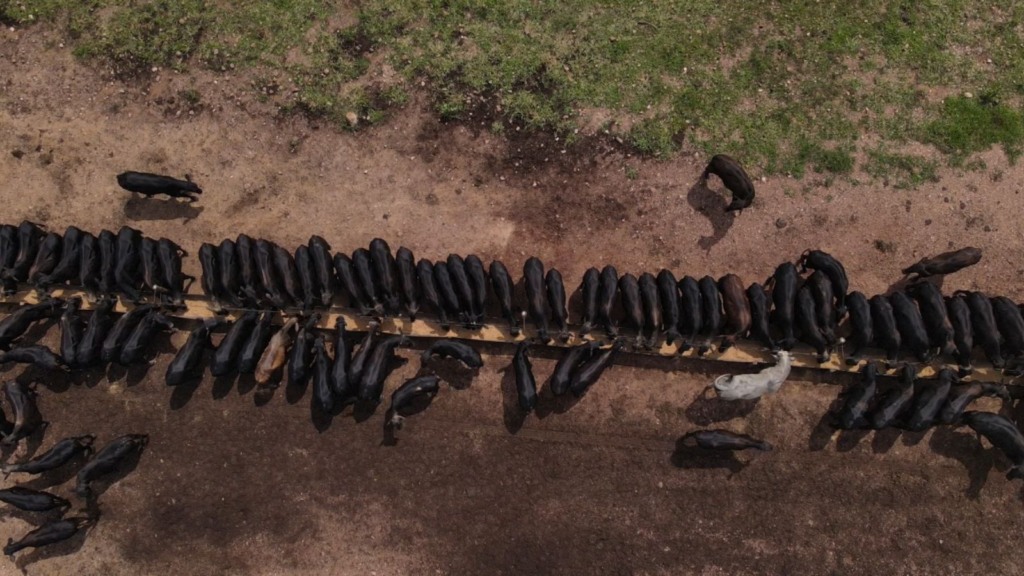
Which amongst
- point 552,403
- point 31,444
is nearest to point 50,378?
point 31,444

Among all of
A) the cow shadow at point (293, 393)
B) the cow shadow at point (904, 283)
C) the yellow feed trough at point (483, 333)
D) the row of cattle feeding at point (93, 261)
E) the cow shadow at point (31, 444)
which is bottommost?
the cow shadow at point (31, 444)

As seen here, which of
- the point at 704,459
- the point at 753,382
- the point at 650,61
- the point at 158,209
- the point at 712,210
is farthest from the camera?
the point at 650,61

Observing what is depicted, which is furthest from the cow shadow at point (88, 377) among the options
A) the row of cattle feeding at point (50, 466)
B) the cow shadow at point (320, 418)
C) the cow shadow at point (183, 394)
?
the cow shadow at point (320, 418)

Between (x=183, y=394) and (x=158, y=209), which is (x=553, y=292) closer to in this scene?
(x=183, y=394)

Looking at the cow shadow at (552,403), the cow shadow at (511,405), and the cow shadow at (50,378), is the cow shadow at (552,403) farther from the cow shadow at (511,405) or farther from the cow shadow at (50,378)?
the cow shadow at (50,378)

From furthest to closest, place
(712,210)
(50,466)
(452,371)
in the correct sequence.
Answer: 1. (712,210)
2. (452,371)
3. (50,466)

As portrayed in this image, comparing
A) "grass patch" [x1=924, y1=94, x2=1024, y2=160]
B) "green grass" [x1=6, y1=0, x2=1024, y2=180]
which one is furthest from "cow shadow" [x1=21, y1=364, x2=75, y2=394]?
→ "grass patch" [x1=924, y1=94, x2=1024, y2=160]

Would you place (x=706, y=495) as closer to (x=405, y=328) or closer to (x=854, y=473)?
(x=854, y=473)

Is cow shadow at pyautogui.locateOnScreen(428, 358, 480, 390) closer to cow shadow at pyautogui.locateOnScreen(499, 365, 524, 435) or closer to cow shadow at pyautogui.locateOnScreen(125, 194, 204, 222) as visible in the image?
cow shadow at pyautogui.locateOnScreen(499, 365, 524, 435)
